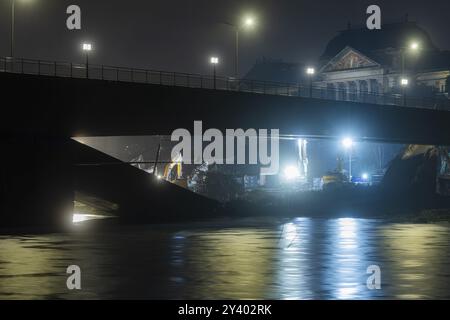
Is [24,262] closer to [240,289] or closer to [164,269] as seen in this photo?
[164,269]

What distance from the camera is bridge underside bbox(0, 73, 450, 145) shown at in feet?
218

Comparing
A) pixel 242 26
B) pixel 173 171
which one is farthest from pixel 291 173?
pixel 242 26

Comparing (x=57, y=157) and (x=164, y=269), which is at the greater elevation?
(x=57, y=157)

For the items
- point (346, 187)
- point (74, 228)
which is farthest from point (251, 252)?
point (346, 187)

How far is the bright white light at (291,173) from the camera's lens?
183m

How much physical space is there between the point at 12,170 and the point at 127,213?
1075 cm

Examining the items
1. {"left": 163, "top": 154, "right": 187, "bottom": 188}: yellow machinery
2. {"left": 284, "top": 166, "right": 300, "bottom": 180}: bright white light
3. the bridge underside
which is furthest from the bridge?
{"left": 284, "top": 166, "right": 300, "bottom": 180}: bright white light

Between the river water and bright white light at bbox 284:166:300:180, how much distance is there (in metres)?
122

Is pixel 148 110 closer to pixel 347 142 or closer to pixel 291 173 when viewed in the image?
pixel 347 142

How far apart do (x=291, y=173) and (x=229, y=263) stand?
151606 millimetres

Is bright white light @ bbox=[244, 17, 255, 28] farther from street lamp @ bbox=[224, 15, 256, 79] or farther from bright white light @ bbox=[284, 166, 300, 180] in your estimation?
bright white light @ bbox=[284, 166, 300, 180]

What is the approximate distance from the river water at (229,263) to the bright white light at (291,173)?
4784 inches
